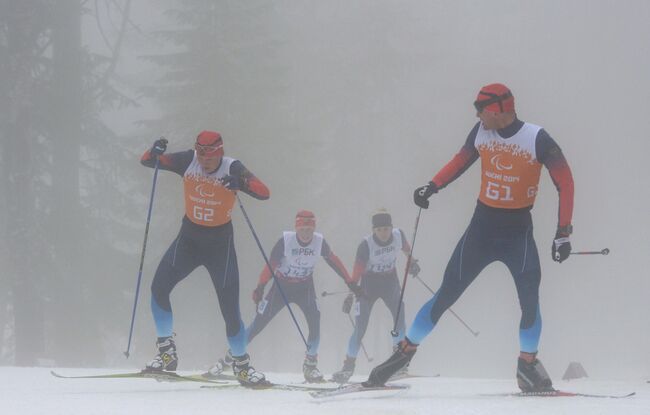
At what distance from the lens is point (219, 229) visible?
8383mm

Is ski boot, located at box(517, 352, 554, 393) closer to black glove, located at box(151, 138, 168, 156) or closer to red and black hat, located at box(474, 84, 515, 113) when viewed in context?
red and black hat, located at box(474, 84, 515, 113)

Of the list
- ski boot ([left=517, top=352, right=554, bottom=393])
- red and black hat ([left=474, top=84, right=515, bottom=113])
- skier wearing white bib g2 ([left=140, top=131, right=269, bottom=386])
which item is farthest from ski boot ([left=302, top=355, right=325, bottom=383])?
red and black hat ([left=474, top=84, right=515, bottom=113])

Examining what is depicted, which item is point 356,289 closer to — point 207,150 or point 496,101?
point 207,150

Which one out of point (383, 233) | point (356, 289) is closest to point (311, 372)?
point (356, 289)

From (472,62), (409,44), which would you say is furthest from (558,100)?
(409,44)

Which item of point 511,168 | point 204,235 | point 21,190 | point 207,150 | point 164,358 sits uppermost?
point 21,190

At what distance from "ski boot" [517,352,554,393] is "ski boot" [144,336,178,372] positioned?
132 inches

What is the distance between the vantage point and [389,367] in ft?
24.0

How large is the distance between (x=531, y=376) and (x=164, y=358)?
3.52m

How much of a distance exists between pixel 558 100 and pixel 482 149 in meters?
77.5

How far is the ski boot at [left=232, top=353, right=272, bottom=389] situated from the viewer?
8357mm

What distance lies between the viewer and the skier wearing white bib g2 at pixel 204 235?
828cm

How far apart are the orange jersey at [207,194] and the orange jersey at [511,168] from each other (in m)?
2.53

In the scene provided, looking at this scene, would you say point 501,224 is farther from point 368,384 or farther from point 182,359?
point 182,359
